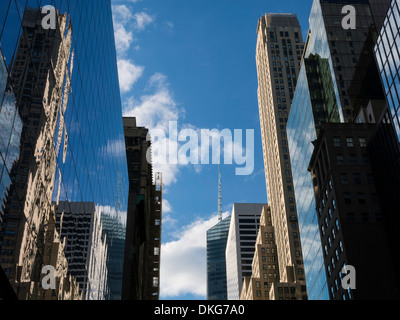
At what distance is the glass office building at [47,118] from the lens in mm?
18484

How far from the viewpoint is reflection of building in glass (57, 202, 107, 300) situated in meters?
29.8

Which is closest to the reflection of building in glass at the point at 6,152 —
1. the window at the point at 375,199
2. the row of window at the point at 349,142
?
the window at the point at 375,199

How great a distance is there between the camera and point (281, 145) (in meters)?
166

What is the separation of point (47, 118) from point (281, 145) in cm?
14555

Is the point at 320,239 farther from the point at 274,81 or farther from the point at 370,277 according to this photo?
the point at 274,81

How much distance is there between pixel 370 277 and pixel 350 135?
2640cm

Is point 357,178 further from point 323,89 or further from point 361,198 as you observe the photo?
point 323,89

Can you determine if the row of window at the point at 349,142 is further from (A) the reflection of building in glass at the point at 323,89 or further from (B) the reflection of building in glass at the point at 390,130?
(A) the reflection of building in glass at the point at 323,89

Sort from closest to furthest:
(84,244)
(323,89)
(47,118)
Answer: (47,118) < (84,244) < (323,89)

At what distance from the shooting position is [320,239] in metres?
86.2

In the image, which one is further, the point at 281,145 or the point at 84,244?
the point at 281,145

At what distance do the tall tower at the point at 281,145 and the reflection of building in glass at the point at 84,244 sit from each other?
4084 inches

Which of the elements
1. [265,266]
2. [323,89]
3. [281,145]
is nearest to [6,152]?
[323,89]

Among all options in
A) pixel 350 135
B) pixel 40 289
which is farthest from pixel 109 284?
pixel 350 135
